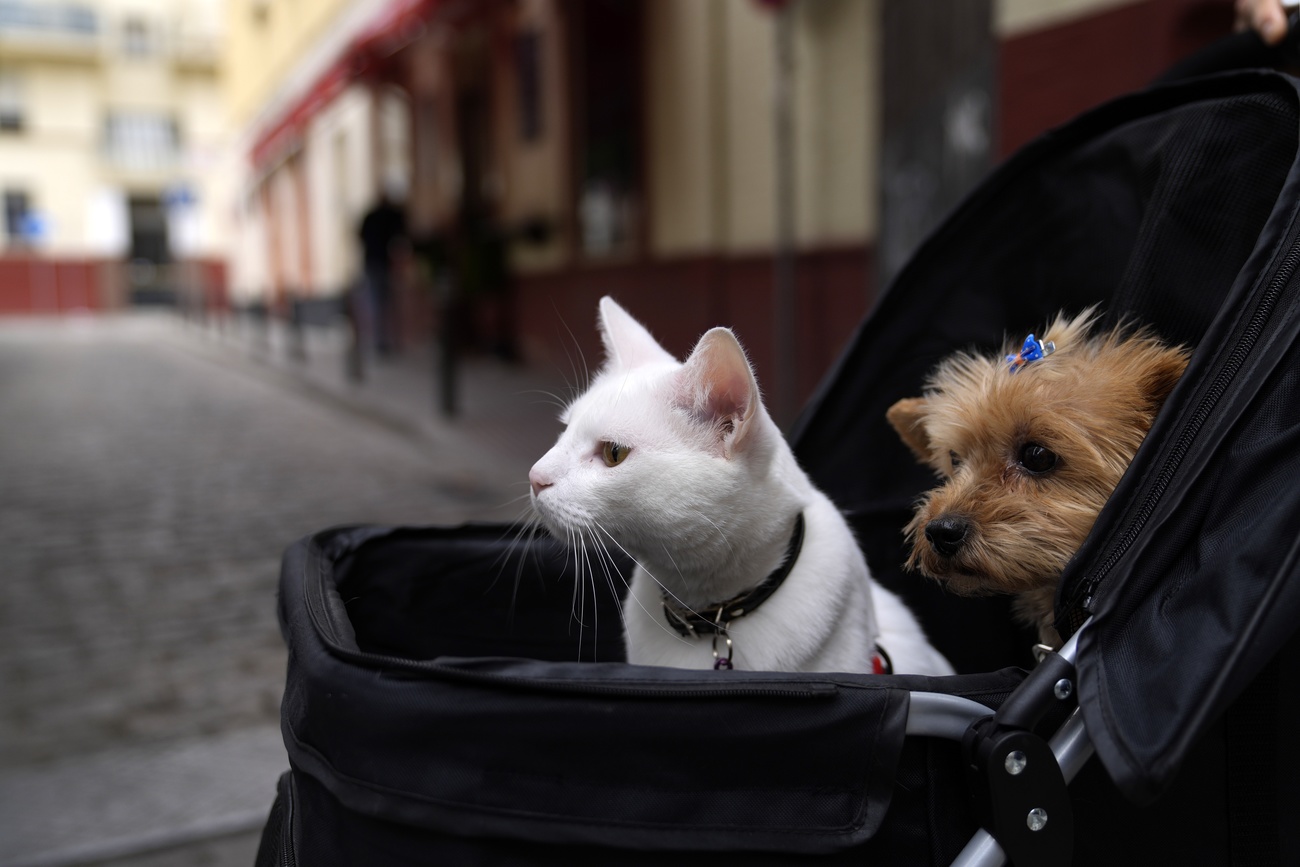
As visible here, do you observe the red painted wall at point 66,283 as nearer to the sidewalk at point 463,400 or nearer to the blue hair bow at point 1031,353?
the sidewalk at point 463,400

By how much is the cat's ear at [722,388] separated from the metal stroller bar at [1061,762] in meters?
0.60

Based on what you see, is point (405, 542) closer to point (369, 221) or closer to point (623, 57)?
point (623, 57)

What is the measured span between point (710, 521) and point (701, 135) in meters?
7.12

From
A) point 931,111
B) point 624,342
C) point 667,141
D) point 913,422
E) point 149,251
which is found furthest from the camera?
point 149,251

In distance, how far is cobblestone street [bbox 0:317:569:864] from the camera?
3.30 m

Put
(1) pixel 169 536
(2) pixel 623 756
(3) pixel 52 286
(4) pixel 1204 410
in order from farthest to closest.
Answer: (3) pixel 52 286 < (1) pixel 169 536 < (4) pixel 1204 410 < (2) pixel 623 756

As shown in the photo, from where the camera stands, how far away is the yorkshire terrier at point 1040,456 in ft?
5.14

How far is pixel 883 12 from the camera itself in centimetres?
623

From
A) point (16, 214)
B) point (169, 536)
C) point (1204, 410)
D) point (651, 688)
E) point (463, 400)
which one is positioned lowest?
point (169, 536)

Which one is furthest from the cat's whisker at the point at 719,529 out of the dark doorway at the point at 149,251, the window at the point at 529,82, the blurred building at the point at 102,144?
the dark doorway at the point at 149,251

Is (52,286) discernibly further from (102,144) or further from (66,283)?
(102,144)

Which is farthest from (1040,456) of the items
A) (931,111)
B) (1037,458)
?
(931,111)

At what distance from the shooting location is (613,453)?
1.79m

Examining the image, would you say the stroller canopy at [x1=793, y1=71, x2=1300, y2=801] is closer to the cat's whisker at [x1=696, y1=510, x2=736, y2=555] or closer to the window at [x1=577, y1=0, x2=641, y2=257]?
the cat's whisker at [x1=696, y1=510, x2=736, y2=555]
